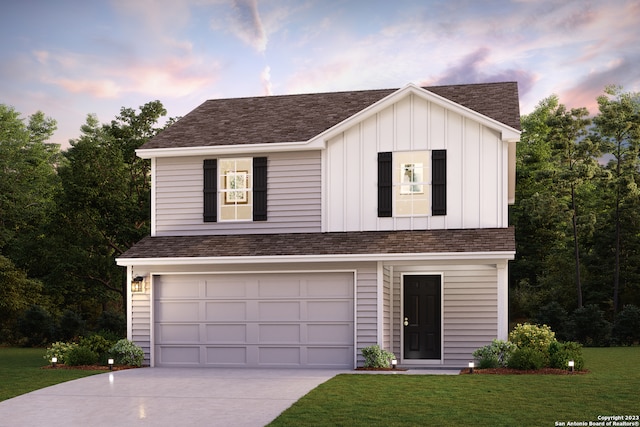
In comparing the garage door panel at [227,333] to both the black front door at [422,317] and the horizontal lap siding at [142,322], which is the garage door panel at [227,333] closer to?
the horizontal lap siding at [142,322]

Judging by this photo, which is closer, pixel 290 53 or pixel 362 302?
pixel 362 302

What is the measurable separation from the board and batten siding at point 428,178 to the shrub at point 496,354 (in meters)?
3.14

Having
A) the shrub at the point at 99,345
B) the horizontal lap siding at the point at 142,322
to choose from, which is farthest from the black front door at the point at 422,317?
the shrub at the point at 99,345

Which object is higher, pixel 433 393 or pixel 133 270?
pixel 133 270

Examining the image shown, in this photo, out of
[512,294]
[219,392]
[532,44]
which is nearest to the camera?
[219,392]

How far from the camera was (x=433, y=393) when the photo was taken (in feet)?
44.8

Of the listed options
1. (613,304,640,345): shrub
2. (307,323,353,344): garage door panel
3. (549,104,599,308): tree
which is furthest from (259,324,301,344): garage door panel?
(549,104,599,308): tree

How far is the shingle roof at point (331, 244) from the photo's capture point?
60.3 feet

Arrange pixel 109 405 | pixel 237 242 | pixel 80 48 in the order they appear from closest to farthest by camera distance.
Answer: pixel 109 405 → pixel 237 242 → pixel 80 48

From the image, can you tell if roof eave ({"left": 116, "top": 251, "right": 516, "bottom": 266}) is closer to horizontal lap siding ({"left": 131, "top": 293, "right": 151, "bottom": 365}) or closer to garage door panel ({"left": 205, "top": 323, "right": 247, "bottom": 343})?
horizontal lap siding ({"left": 131, "top": 293, "right": 151, "bottom": 365})

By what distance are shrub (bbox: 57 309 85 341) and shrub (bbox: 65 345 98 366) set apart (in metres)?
11.1

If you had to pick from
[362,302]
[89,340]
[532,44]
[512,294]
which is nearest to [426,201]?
[362,302]

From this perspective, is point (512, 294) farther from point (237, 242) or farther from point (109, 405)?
point (109, 405)

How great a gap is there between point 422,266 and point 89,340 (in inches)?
322
